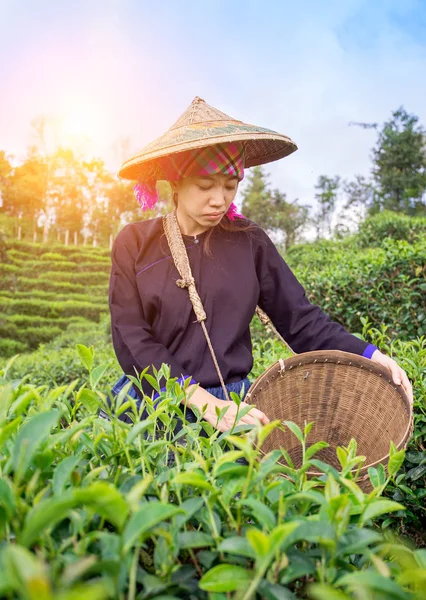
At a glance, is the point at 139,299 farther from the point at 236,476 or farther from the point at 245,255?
the point at 236,476

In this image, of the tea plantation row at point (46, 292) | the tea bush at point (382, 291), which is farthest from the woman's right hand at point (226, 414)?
the tea plantation row at point (46, 292)

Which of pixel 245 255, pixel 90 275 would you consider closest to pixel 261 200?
pixel 90 275

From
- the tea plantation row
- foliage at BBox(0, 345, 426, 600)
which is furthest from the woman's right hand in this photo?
the tea plantation row

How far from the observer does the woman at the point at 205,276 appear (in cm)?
161

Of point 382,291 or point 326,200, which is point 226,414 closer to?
point 382,291

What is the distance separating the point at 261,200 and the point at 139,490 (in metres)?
31.0

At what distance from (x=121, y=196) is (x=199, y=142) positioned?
113 feet

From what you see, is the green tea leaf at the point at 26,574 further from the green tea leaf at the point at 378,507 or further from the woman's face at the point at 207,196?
the woman's face at the point at 207,196

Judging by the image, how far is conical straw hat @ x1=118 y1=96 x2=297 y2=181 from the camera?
5.11 feet

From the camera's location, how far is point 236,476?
1.93 feet

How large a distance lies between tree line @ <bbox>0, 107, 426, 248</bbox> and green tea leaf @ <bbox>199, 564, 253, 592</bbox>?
2297 cm

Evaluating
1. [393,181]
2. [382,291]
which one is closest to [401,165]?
[393,181]

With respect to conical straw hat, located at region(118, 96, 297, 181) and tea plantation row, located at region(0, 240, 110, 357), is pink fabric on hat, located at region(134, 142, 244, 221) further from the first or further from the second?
tea plantation row, located at region(0, 240, 110, 357)

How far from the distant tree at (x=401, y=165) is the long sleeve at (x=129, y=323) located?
23.3m
